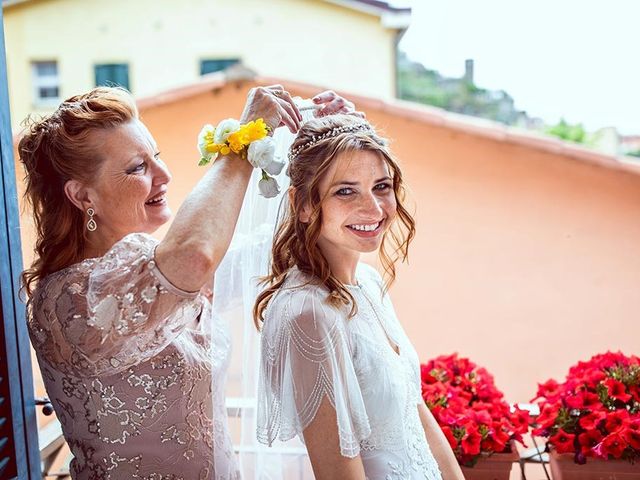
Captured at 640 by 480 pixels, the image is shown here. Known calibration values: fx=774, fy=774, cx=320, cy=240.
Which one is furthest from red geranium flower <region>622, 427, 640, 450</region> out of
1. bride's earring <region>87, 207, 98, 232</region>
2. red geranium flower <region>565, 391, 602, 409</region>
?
bride's earring <region>87, 207, 98, 232</region>

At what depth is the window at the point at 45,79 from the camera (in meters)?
8.63

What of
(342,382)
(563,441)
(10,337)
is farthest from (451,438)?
(10,337)

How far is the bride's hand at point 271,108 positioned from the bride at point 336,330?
0.16 ft

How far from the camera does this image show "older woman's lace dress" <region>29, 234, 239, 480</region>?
57.8 inches

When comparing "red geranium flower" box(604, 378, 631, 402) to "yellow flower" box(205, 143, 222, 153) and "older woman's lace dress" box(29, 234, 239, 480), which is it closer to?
"older woman's lace dress" box(29, 234, 239, 480)

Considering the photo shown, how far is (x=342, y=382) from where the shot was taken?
1.54 m

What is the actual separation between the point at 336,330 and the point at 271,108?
492 mm

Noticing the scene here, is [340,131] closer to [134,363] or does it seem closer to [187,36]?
[134,363]

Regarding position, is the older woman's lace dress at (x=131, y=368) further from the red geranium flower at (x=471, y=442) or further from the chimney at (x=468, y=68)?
the chimney at (x=468, y=68)

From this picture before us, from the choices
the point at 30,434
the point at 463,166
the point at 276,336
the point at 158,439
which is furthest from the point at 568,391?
the point at 463,166

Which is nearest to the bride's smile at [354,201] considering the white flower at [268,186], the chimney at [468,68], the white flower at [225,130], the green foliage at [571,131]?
the white flower at [268,186]

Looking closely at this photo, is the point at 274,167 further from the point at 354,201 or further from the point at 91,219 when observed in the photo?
the point at 91,219

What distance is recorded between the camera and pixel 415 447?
67.3 inches

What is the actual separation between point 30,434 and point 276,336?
2.19 feet
